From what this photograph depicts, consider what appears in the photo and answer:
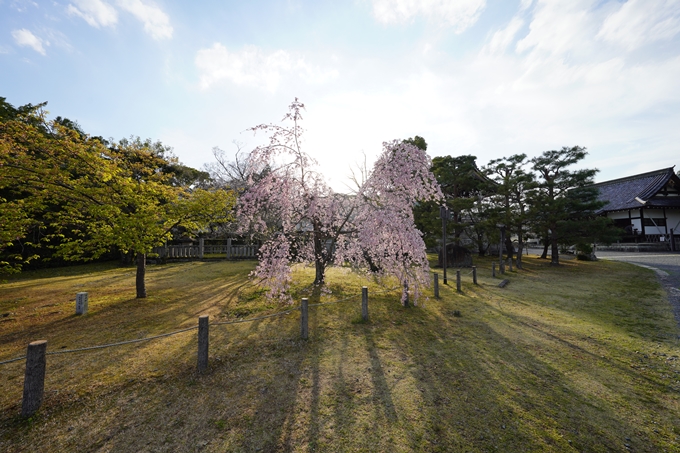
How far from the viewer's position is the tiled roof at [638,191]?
84.6 ft

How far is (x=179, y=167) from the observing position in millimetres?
20828

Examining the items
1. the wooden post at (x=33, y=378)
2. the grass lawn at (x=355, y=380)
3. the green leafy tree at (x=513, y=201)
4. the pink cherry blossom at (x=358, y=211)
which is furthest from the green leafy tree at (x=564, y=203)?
the wooden post at (x=33, y=378)

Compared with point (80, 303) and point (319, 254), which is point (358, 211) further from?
point (80, 303)

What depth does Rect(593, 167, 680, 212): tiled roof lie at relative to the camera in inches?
1015

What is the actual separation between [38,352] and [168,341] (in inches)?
104

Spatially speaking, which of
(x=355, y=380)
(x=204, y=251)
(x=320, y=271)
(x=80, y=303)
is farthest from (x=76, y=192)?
(x=204, y=251)

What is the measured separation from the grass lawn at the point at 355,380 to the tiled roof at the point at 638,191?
2550 centimetres

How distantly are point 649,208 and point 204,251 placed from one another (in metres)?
39.5

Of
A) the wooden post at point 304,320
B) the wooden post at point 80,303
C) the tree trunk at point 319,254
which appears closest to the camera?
the wooden post at point 304,320

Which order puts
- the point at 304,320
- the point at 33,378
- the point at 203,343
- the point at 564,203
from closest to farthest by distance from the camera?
the point at 33,378
the point at 203,343
the point at 304,320
the point at 564,203

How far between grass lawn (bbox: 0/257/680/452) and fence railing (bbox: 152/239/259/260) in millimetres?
10352

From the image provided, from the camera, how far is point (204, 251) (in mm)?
21297

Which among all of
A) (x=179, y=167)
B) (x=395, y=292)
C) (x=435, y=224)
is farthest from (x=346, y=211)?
(x=179, y=167)

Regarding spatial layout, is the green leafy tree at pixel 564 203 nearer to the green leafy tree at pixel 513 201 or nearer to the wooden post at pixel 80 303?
the green leafy tree at pixel 513 201
